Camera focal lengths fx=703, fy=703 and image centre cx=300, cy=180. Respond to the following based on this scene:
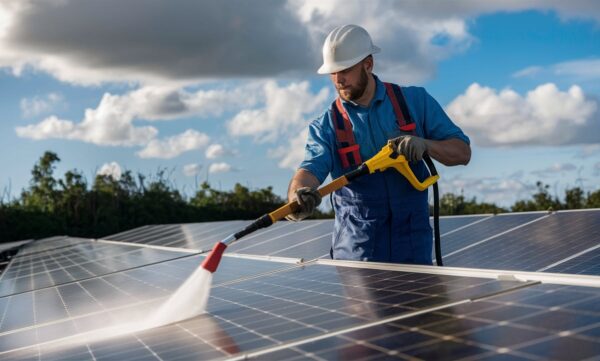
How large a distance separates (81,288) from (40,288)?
0.76 m

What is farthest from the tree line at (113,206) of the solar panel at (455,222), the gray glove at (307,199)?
the gray glove at (307,199)

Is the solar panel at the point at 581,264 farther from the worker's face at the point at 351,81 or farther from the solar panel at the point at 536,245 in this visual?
the worker's face at the point at 351,81

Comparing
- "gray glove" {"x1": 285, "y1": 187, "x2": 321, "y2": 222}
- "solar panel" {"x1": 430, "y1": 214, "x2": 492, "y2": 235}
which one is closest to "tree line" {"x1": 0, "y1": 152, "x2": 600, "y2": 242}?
"solar panel" {"x1": 430, "y1": 214, "x2": 492, "y2": 235}

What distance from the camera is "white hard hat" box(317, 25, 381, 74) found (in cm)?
511

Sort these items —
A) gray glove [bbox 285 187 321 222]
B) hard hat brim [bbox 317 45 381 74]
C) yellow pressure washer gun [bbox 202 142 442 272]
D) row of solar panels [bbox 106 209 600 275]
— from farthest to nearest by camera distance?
row of solar panels [bbox 106 209 600 275] → hard hat brim [bbox 317 45 381 74] → gray glove [bbox 285 187 321 222] → yellow pressure washer gun [bbox 202 142 442 272]

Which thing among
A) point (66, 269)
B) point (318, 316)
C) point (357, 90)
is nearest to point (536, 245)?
point (357, 90)

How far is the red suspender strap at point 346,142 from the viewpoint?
5176 mm

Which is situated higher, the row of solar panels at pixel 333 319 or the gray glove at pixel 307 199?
the gray glove at pixel 307 199

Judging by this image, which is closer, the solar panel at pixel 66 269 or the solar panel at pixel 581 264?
the solar panel at pixel 581 264

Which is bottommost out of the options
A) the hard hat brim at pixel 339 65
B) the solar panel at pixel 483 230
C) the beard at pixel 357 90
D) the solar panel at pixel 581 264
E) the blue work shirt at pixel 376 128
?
the solar panel at pixel 581 264

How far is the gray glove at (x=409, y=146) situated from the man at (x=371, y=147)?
389 millimetres

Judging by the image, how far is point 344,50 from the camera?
5.11 m

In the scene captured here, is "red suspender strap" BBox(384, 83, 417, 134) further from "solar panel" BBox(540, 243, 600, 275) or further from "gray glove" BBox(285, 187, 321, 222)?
"solar panel" BBox(540, 243, 600, 275)

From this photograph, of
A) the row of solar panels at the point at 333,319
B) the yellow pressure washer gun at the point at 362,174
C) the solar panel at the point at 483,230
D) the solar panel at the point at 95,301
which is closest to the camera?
the row of solar panels at the point at 333,319
